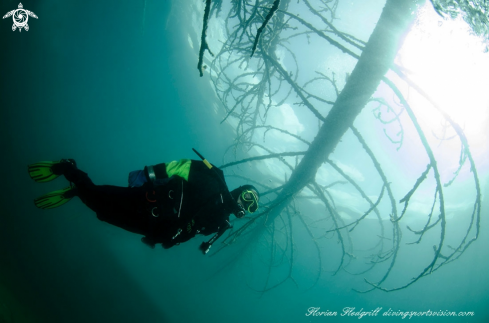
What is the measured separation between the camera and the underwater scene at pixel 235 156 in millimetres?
2615

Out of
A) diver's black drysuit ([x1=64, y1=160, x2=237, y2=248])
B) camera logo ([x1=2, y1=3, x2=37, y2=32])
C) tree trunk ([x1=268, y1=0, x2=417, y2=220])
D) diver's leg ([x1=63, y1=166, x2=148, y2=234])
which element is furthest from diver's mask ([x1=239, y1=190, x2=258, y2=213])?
camera logo ([x1=2, y1=3, x2=37, y2=32])

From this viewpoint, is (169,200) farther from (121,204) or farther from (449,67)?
(449,67)

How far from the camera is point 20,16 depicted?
13906mm

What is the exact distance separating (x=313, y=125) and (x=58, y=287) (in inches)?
768

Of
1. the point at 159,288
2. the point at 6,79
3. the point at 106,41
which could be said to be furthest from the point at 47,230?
the point at 106,41

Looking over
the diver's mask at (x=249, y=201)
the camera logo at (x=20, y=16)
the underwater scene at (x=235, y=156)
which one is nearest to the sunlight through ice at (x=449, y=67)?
the underwater scene at (x=235, y=156)

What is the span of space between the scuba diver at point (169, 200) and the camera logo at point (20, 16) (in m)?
17.5

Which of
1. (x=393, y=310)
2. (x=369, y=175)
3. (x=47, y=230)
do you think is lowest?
(x=393, y=310)

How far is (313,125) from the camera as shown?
1161 cm

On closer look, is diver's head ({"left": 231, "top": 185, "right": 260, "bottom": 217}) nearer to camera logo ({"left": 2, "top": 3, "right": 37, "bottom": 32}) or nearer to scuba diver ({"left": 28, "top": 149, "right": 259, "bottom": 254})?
scuba diver ({"left": 28, "top": 149, "right": 259, "bottom": 254})

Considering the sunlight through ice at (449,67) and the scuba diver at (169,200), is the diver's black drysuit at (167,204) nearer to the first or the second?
the scuba diver at (169,200)

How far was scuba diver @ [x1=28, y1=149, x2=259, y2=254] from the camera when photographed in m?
2.62

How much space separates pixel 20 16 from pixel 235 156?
20.3m

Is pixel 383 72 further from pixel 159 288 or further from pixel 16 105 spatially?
pixel 16 105
